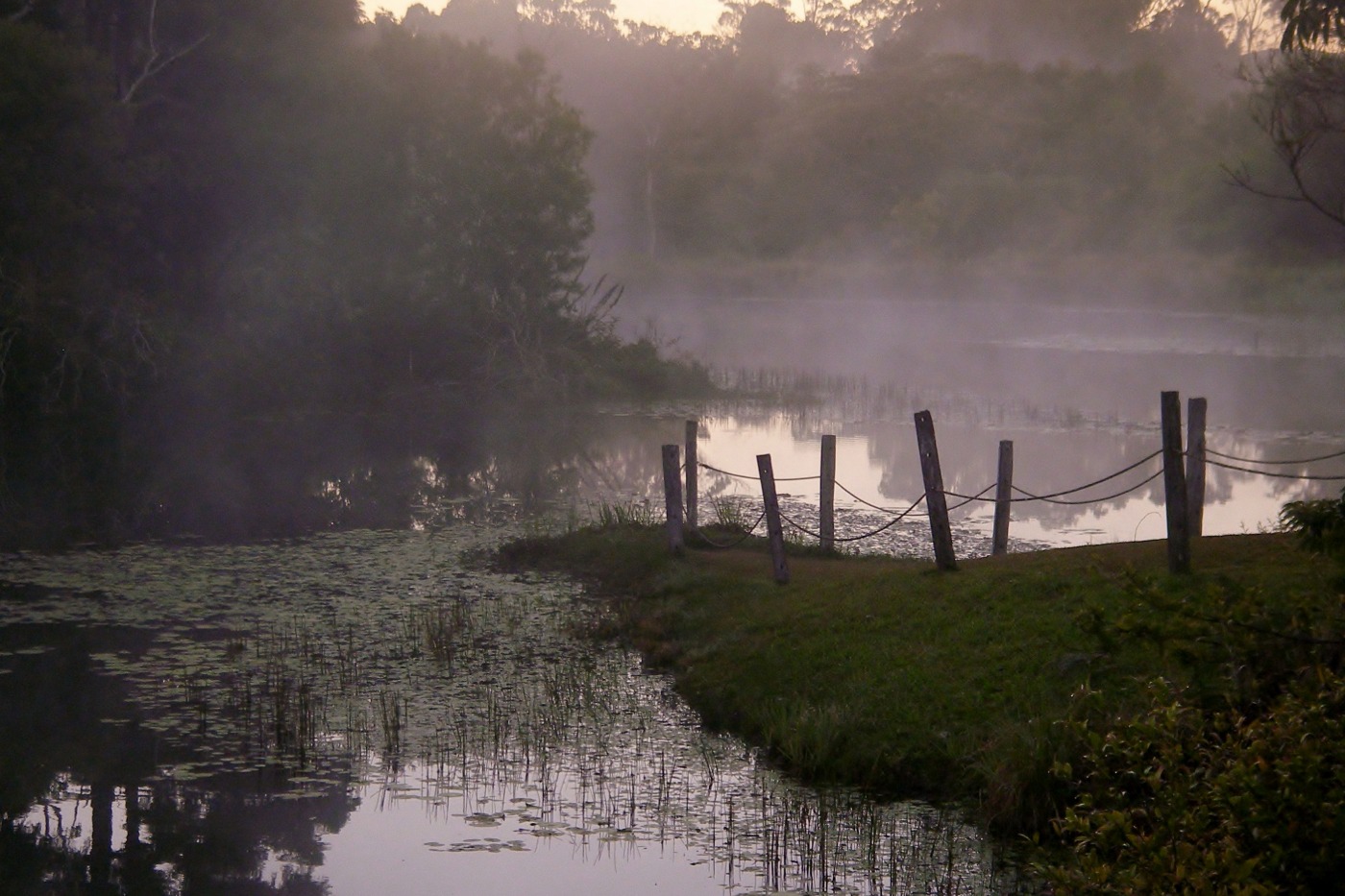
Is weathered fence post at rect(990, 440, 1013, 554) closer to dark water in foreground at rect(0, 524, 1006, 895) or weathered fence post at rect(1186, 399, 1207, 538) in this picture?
weathered fence post at rect(1186, 399, 1207, 538)

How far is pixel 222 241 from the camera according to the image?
30469mm

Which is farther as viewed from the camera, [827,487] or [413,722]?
[827,487]

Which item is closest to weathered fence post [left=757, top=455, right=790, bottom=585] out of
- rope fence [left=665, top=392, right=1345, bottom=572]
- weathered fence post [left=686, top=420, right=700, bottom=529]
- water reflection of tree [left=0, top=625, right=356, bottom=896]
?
rope fence [left=665, top=392, right=1345, bottom=572]

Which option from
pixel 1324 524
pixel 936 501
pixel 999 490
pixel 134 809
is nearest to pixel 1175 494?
pixel 936 501

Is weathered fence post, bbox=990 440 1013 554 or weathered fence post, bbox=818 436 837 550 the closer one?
weathered fence post, bbox=990 440 1013 554

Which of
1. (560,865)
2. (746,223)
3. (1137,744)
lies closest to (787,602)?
(560,865)

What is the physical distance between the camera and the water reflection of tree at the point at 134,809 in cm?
778

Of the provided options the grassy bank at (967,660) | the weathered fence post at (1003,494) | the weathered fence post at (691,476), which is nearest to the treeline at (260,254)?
the weathered fence post at (691,476)

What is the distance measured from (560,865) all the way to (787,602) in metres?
4.43

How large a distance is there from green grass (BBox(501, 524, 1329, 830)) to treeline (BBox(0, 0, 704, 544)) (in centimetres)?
871

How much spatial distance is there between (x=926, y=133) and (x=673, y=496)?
176 ft

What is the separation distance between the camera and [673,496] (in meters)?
13.7

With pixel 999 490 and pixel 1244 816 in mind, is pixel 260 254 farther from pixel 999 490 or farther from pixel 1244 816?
pixel 1244 816

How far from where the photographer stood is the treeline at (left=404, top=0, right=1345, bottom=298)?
5475cm
